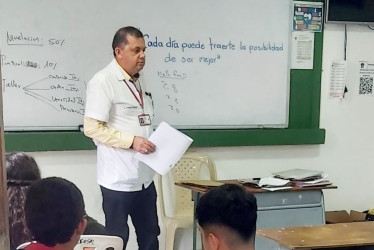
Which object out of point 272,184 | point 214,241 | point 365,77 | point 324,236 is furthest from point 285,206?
point 214,241

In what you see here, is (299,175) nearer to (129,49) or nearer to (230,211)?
(129,49)

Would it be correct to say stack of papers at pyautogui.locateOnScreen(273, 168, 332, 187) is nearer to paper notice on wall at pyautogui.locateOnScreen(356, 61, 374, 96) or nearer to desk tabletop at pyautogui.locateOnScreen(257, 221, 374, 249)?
desk tabletop at pyautogui.locateOnScreen(257, 221, 374, 249)

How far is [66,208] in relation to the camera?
1.36 meters

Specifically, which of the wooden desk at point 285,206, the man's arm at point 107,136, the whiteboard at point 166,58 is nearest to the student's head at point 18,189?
the man's arm at point 107,136

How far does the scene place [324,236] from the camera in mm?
2279

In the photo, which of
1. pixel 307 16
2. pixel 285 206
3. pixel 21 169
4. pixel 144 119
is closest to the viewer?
pixel 21 169

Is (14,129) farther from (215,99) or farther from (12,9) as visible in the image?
(215,99)

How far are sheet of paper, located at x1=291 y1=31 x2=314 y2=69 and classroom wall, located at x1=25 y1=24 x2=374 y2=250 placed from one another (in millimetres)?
144

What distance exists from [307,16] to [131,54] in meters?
1.75

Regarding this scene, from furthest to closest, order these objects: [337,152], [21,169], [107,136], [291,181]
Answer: [337,152], [291,181], [107,136], [21,169]

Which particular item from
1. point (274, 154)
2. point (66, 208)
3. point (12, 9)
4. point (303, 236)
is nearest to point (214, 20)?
point (274, 154)

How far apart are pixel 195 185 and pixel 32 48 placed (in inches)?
53.6

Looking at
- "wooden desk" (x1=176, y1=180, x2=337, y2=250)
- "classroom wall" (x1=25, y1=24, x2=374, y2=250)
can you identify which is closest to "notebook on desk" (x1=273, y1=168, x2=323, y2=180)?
"wooden desk" (x1=176, y1=180, x2=337, y2=250)

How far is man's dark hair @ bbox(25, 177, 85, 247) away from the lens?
1.34 meters
